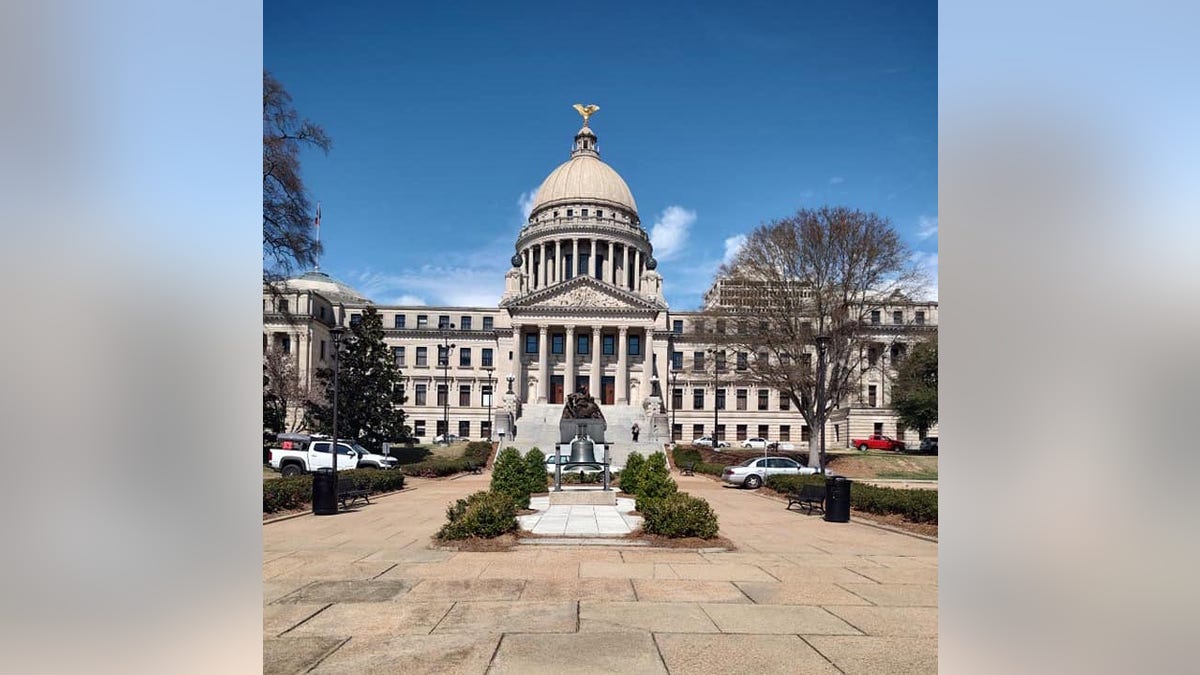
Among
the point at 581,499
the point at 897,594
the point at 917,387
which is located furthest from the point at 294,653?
the point at 917,387

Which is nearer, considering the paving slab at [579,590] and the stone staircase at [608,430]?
the paving slab at [579,590]

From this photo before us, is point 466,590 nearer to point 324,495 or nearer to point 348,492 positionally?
point 324,495

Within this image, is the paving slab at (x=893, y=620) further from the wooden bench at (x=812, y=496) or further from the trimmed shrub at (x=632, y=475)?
the trimmed shrub at (x=632, y=475)

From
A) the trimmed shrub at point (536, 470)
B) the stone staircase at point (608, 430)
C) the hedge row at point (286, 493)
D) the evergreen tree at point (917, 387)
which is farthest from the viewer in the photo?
the stone staircase at point (608, 430)

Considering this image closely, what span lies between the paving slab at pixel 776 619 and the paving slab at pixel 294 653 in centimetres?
404

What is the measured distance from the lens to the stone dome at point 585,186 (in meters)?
97.1

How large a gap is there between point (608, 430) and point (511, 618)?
52090mm

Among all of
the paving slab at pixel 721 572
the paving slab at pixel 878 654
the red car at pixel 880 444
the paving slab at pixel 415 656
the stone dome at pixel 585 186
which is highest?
the stone dome at pixel 585 186

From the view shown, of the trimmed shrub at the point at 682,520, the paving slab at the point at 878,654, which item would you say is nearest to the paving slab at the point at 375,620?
the paving slab at the point at 878,654

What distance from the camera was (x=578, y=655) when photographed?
6.21 m

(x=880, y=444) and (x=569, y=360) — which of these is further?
(x=569, y=360)

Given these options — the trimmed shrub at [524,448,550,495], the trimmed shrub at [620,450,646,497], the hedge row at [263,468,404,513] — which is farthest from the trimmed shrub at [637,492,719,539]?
the hedge row at [263,468,404,513]
